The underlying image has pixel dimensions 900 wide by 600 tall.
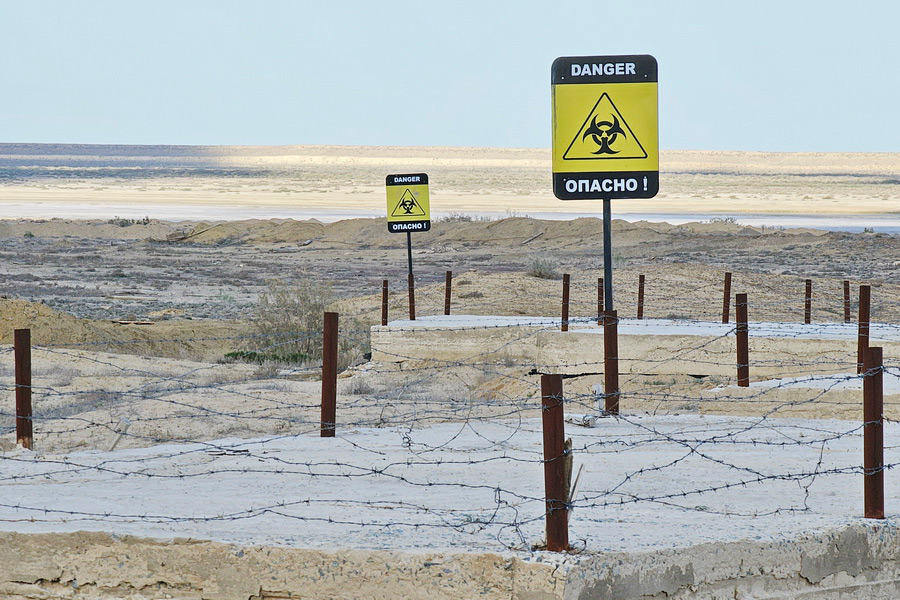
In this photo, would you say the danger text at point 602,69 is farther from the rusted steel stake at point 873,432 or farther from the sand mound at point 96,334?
the sand mound at point 96,334

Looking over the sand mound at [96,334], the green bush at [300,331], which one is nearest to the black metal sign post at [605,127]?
the green bush at [300,331]

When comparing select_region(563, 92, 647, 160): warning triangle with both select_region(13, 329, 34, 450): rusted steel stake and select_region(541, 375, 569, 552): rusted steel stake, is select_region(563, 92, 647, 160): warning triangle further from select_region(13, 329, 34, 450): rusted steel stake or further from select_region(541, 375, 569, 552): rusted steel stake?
select_region(541, 375, 569, 552): rusted steel stake

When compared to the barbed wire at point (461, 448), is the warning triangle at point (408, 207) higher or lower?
higher

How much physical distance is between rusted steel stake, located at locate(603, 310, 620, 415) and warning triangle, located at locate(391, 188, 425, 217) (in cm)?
767

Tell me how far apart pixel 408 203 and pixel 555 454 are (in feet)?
40.6

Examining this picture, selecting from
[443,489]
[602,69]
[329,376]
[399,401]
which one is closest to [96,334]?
[399,401]

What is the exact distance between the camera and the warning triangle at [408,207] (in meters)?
17.5

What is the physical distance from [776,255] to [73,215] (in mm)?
50193

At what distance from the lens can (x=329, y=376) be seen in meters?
8.99

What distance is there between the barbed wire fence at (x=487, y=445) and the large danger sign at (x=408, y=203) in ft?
8.41

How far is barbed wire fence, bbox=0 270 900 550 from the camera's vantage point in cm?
651

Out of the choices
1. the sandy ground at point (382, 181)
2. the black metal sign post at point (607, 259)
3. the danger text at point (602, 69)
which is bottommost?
the black metal sign post at point (607, 259)

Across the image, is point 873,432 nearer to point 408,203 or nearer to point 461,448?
→ point 461,448

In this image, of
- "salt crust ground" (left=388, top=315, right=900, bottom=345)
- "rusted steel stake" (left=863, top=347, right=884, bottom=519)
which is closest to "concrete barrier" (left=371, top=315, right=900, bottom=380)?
"salt crust ground" (left=388, top=315, right=900, bottom=345)
